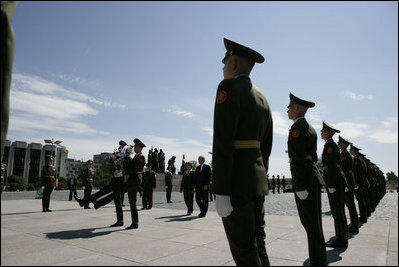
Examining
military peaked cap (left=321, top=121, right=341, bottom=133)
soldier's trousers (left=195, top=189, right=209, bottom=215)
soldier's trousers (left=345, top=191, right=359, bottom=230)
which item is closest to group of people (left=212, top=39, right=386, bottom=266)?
military peaked cap (left=321, top=121, right=341, bottom=133)

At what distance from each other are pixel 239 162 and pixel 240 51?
1.10 metres

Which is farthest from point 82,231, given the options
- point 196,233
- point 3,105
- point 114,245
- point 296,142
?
point 3,105

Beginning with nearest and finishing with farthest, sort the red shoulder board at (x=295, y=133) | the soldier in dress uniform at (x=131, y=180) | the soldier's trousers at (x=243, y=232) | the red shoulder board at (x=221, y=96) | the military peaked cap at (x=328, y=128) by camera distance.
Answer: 1. the soldier's trousers at (x=243, y=232)
2. the red shoulder board at (x=221, y=96)
3. the red shoulder board at (x=295, y=133)
4. the military peaked cap at (x=328, y=128)
5. the soldier in dress uniform at (x=131, y=180)

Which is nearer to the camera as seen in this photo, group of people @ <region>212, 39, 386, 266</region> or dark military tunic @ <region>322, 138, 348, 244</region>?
group of people @ <region>212, 39, 386, 266</region>

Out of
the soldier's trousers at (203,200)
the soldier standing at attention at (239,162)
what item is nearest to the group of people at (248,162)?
the soldier standing at attention at (239,162)

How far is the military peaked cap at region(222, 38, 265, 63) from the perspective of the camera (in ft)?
8.98

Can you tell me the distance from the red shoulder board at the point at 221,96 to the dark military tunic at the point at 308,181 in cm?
180

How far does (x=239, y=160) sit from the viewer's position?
7.81 ft

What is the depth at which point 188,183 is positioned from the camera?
1144 centimetres

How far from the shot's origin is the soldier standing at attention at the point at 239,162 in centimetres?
221

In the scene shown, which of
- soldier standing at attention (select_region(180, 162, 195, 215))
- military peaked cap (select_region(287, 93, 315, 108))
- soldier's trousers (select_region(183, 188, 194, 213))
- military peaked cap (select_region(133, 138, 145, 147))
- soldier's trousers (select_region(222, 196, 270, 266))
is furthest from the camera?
soldier standing at attention (select_region(180, 162, 195, 215))

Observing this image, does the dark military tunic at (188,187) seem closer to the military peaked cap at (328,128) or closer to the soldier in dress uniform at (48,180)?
the soldier in dress uniform at (48,180)

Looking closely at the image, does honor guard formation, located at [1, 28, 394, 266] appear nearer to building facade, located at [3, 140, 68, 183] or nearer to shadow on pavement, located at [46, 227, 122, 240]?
shadow on pavement, located at [46, 227, 122, 240]

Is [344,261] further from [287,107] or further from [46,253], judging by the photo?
[46,253]
